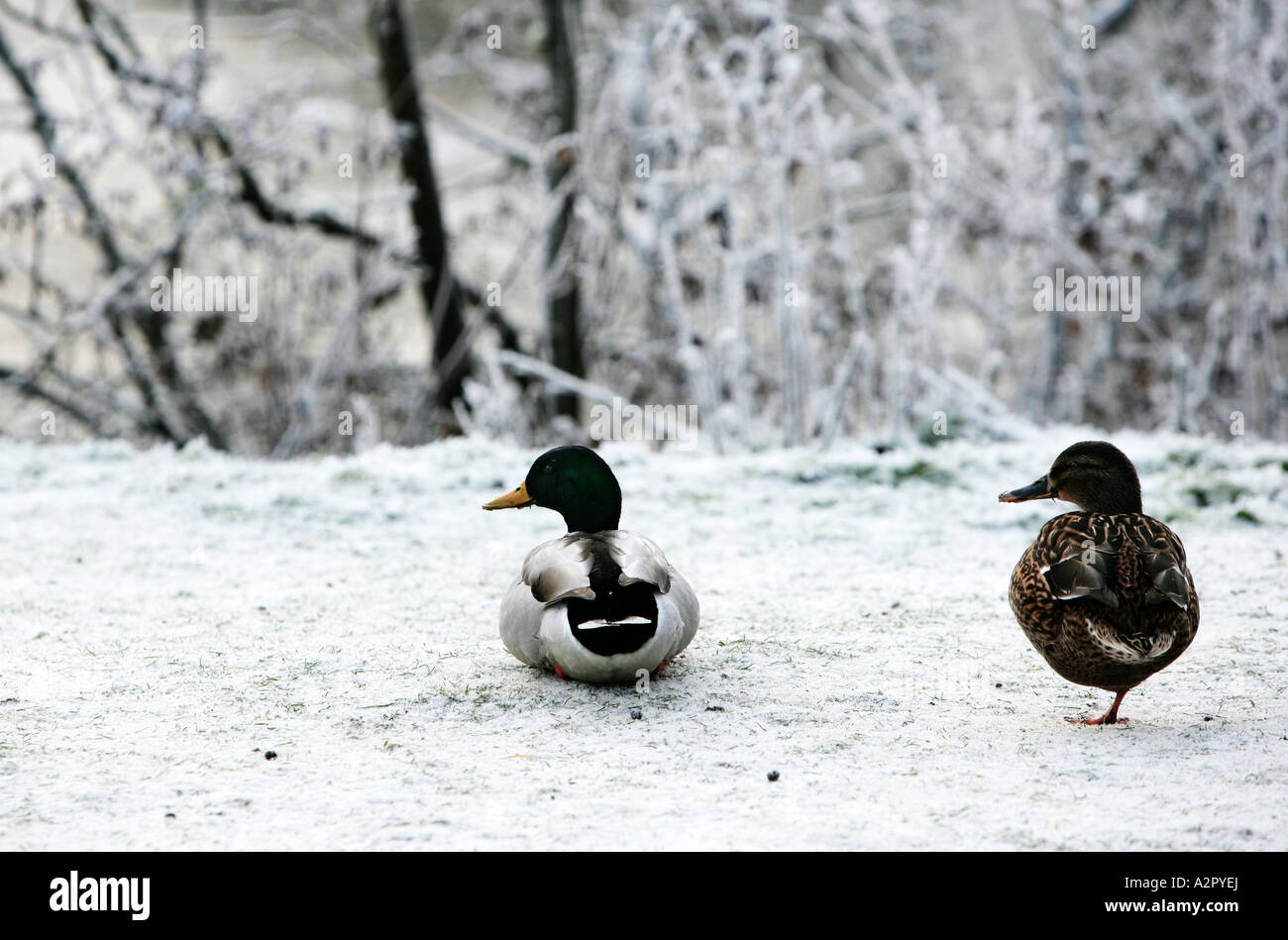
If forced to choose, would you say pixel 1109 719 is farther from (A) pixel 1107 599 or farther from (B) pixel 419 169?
(B) pixel 419 169

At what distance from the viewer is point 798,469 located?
6.68 metres

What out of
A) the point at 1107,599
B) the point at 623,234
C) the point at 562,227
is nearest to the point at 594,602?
the point at 1107,599

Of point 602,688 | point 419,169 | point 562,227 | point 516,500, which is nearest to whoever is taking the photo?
point 602,688

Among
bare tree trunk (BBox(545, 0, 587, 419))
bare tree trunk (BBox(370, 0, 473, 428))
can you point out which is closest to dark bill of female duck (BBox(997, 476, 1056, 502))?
bare tree trunk (BBox(545, 0, 587, 419))

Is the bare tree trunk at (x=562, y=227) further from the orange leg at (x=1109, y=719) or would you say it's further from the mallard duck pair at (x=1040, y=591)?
the orange leg at (x=1109, y=719)

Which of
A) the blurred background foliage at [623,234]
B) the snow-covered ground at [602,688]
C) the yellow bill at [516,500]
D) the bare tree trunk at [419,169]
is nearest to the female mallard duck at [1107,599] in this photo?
the snow-covered ground at [602,688]

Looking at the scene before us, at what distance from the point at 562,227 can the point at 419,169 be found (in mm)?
1590

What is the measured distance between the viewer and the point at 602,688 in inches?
139

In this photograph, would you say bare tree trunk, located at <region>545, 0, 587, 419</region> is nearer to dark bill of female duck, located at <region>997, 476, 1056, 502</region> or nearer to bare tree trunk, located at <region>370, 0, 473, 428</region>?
bare tree trunk, located at <region>370, 0, 473, 428</region>

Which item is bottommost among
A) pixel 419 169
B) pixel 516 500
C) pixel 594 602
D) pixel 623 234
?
pixel 594 602

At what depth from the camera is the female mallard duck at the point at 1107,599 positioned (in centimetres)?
306
